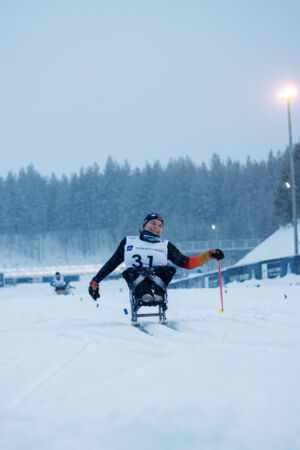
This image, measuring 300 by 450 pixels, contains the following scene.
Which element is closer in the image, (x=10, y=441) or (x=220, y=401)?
(x=10, y=441)

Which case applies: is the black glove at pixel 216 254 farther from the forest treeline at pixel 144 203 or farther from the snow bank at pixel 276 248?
the forest treeline at pixel 144 203

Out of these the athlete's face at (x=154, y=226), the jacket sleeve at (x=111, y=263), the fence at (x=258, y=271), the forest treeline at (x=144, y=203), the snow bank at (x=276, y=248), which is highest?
the forest treeline at (x=144, y=203)

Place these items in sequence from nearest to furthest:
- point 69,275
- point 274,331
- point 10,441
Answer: point 10,441 → point 274,331 → point 69,275

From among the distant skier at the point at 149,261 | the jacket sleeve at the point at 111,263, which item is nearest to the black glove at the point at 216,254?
the distant skier at the point at 149,261

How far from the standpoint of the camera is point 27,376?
3.34 m

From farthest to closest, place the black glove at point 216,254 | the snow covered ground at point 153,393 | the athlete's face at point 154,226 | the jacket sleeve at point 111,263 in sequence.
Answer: the athlete's face at point 154,226 → the jacket sleeve at point 111,263 → the black glove at point 216,254 → the snow covered ground at point 153,393

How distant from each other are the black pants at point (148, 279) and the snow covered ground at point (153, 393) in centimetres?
146

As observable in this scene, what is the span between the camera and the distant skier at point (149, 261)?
21.1 ft

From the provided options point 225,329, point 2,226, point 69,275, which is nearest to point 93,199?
point 2,226

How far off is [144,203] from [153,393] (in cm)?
9230

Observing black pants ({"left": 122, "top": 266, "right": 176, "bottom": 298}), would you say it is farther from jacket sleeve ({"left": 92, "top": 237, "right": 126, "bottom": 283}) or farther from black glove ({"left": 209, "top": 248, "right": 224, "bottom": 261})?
black glove ({"left": 209, "top": 248, "right": 224, "bottom": 261})

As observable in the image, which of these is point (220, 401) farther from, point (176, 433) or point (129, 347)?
point (129, 347)

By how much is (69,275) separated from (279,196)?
29343 millimetres

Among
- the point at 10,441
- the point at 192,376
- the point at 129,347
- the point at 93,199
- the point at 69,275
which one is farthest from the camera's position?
the point at 93,199
